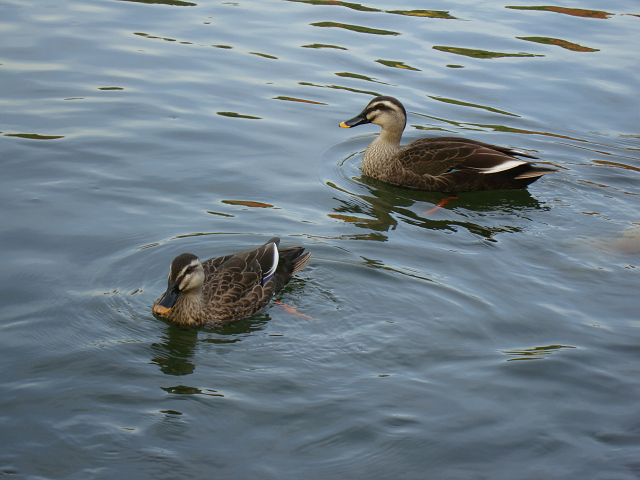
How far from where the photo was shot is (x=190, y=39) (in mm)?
A: 15023

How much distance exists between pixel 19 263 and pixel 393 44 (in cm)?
1053

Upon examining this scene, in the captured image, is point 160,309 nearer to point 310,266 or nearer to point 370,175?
point 310,266

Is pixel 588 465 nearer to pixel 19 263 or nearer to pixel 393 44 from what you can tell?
pixel 19 263

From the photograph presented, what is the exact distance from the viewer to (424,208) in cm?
963

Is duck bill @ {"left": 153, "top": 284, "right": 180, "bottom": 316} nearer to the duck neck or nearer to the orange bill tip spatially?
the orange bill tip

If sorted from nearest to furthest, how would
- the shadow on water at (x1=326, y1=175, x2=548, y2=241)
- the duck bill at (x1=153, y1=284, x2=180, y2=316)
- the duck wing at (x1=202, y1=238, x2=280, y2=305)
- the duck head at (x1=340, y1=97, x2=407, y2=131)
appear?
1. the duck bill at (x1=153, y1=284, x2=180, y2=316)
2. the duck wing at (x1=202, y1=238, x2=280, y2=305)
3. the shadow on water at (x1=326, y1=175, x2=548, y2=241)
4. the duck head at (x1=340, y1=97, x2=407, y2=131)

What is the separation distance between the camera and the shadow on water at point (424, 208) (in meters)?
8.95

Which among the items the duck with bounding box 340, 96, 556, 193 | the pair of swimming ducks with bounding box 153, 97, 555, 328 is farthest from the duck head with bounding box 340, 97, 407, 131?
the duck with bounding box 340, 96, 556, 193

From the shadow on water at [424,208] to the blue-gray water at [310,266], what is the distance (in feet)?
0.15

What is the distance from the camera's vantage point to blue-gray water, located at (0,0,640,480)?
5277 millimetres

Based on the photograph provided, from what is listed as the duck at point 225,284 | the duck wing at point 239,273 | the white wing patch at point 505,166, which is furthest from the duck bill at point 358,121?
the duck wing at point 239,273

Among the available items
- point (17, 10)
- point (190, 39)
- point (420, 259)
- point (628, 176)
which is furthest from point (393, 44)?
point (420, 259)

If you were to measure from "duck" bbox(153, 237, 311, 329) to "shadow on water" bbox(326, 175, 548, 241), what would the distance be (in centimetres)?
142

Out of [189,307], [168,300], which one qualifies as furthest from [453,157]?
[168,300]
